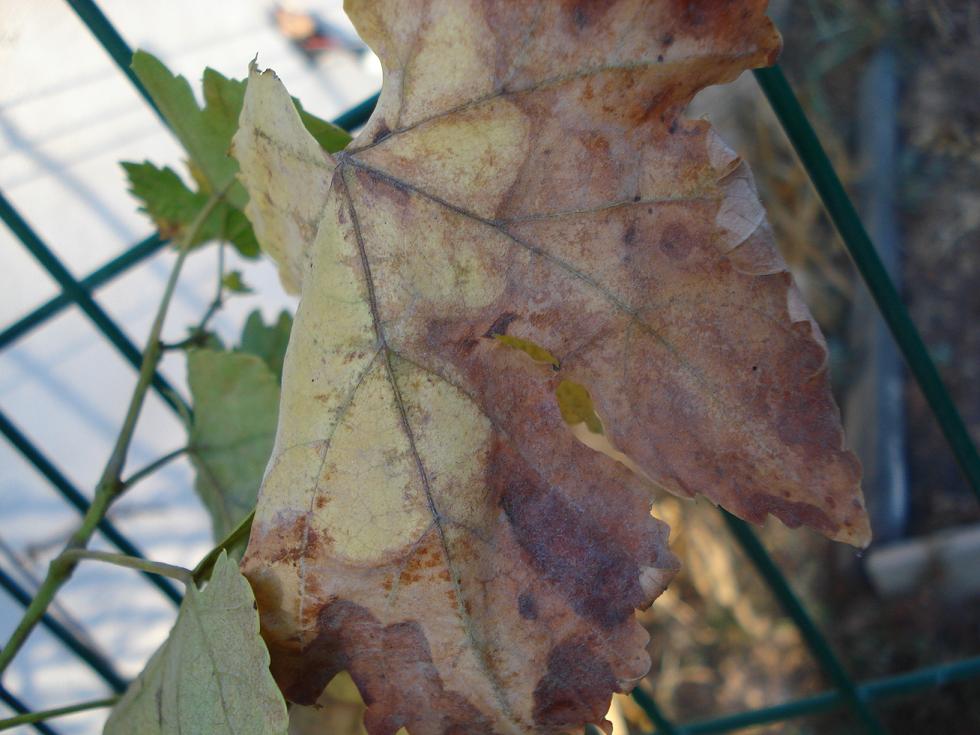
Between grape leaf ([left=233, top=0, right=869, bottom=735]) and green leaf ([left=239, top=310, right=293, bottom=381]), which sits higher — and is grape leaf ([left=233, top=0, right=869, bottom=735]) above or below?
below

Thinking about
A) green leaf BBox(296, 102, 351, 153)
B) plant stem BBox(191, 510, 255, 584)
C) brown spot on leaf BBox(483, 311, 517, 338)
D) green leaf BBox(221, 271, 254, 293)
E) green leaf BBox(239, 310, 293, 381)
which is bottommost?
plant stem BBox(191, 510, 255, 584)

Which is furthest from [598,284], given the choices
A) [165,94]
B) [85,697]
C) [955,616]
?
[955,616]

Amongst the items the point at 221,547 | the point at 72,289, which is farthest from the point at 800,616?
the point at 72,289

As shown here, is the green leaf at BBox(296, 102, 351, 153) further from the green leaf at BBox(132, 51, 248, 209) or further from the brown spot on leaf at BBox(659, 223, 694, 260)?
the brown spot on leaf at BBox(659, 223, 694, 260)

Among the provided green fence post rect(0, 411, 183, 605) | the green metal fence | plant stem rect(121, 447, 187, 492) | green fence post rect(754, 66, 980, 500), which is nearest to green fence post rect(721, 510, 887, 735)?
the green metal fence

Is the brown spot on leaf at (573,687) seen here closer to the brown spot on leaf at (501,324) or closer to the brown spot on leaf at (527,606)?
the brown spot on leaf at (527,606)

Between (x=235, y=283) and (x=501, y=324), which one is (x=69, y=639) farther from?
(x=501, y=324)

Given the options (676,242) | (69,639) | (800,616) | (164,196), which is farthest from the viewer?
(69,639)
